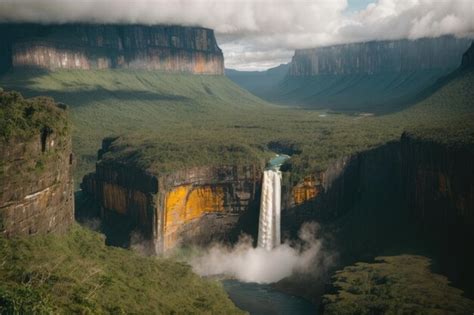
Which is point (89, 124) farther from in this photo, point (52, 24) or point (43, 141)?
point (43, 141)

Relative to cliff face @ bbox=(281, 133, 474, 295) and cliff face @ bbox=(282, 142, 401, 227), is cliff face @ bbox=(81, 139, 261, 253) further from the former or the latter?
cliff face @ bbox=(281, 133, 474, 295)

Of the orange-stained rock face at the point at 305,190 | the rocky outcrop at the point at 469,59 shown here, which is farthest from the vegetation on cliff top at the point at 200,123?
the rocky outcrop at the point at 469,59

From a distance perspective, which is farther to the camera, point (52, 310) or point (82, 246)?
point (82, 246)

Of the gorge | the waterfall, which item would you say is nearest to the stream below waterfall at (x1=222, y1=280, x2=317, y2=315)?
the gorge

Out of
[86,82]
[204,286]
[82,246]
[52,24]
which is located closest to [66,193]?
[82,246]

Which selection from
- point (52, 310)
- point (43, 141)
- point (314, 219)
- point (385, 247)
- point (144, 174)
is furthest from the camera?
point (314, 219)

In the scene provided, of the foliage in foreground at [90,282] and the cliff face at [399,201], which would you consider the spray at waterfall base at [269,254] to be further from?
the foliage in foreground at [90,282]
